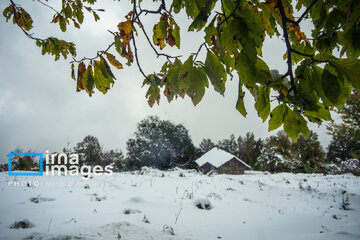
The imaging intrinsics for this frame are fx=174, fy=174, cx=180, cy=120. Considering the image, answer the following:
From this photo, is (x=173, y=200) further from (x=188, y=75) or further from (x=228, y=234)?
(x=188, y=75)

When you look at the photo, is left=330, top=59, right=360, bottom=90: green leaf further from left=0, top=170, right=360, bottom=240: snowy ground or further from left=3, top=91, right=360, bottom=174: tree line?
left=3, top=91, right=360, bottom=174: tree line

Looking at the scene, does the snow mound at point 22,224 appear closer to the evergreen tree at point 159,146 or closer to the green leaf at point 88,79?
the green leaf at point 88,79

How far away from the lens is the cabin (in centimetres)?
2239

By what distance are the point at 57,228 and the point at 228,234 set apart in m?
1.84

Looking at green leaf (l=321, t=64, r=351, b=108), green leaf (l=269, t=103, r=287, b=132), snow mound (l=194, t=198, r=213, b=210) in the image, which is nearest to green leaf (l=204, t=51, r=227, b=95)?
green leaf (l=269, t=103, r=287, b=132)

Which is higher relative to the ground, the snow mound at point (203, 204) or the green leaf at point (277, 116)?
the green leaf at point (277, 116)

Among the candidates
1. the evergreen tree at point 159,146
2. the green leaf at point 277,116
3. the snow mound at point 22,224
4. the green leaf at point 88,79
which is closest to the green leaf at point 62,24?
the green leaf at point 88,79

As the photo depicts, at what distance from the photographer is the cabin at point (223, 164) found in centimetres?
2239

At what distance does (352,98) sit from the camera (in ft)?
31.5

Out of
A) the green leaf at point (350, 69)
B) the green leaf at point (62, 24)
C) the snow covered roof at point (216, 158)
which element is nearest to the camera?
the green leaf at point (350, 69)

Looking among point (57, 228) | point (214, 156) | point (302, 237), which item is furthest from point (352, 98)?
point (214, 156)

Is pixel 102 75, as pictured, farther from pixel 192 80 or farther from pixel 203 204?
pixel 203 204

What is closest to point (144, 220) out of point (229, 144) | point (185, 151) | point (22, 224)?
point (22, 224)

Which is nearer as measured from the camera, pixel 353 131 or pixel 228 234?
pixel 228 234
